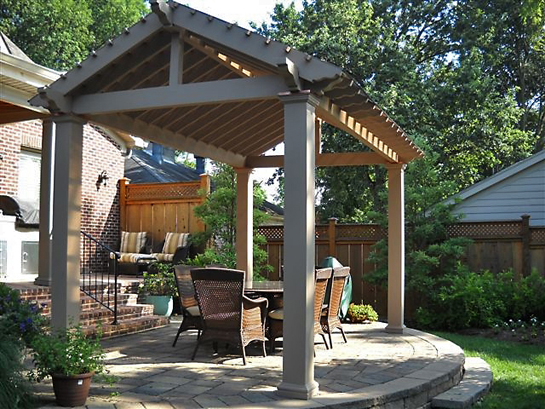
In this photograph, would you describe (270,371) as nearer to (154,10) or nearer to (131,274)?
(154,10)

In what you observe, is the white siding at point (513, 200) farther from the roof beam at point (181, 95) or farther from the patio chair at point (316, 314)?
the roof beam at point (181, 95)

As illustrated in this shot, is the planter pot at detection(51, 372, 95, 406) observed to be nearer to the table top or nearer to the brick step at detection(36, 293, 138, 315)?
the table top

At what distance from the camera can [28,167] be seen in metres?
12.2

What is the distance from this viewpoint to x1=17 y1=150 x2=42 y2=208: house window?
1198 centimetres

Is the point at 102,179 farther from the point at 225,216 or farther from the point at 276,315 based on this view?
the point at 276,315

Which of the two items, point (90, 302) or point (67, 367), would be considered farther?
point (90, 302)

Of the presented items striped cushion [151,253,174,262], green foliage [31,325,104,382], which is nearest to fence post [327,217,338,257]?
striped cushion [151,253,174,262]

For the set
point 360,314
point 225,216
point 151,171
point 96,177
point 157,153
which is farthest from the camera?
point 157,153

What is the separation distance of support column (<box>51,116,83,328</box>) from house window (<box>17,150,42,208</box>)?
6580 mm

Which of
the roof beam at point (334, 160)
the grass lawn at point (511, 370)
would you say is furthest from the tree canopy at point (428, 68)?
the grass lawn at point (511, 370)

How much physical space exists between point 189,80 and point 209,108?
31.3 inches

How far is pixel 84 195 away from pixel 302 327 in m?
9.98

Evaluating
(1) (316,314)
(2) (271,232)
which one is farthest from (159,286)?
(1) (316,314)

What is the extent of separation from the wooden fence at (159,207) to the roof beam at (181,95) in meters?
6.97
